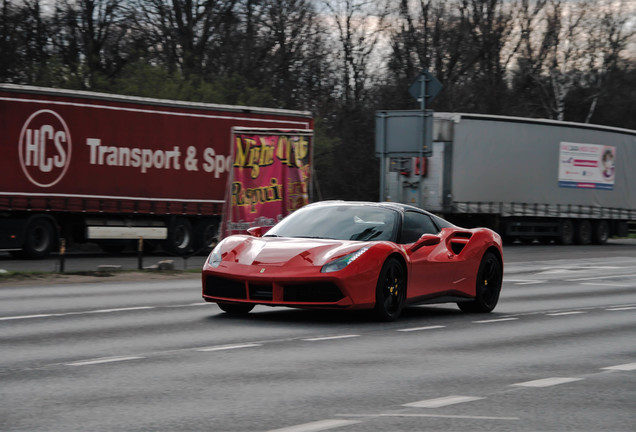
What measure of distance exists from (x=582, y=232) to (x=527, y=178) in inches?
145

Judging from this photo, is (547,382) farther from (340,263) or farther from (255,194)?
(255,194)

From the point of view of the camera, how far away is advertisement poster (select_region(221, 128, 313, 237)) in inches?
965

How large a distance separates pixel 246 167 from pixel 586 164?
65.3ft

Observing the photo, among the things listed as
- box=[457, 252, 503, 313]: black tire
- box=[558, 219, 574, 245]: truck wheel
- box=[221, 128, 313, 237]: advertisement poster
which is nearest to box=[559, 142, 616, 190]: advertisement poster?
box=[558, 219, 574, 245]: truck wheel


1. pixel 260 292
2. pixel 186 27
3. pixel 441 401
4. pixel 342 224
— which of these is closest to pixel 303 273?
pixel 260 292

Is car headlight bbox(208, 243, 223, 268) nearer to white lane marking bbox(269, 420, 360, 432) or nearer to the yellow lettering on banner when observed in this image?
white lane marking bbox(269, 420, 360, 432)

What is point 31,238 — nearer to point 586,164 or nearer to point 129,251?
point 129,251

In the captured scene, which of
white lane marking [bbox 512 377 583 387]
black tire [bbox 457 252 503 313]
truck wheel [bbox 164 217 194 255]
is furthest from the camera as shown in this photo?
truck wheel [bbox 164 217 194 255]

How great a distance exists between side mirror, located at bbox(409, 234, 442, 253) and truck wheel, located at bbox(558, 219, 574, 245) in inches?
1118

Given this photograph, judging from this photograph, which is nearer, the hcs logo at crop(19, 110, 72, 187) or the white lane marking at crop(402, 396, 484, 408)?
the white lane marking at crop(402, 396, 484, 408)

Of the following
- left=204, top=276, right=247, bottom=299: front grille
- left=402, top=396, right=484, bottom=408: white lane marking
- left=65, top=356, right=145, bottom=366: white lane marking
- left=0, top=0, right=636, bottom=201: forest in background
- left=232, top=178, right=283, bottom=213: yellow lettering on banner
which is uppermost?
left=0, top=0, right=636, bottom=201: forest in background

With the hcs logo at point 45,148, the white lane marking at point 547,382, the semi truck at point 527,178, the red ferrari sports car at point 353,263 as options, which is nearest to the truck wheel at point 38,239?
the hcs logo at point 45,148

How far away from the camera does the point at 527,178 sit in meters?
39.2

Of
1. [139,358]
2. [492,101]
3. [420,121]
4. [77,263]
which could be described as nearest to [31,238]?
[77,263]
